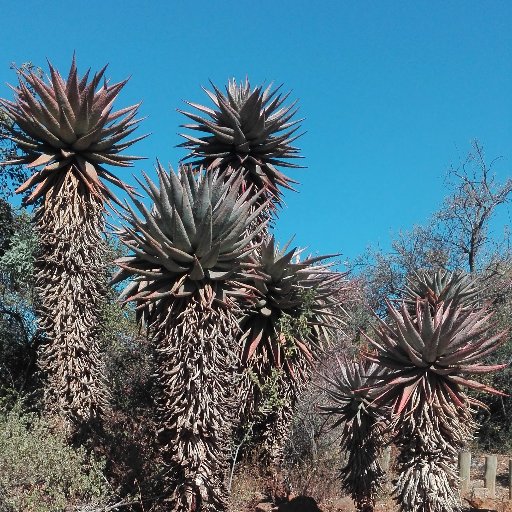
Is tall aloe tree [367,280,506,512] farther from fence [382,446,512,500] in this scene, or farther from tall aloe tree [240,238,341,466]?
fence [382,446,512,500]

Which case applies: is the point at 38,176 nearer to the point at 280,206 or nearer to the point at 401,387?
the point at 280,206

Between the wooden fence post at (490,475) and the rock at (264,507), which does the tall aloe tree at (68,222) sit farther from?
the wooden fence post at (490,475)

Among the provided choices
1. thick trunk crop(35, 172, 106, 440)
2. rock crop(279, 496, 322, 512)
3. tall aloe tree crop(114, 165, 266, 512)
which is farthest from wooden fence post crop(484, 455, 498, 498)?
thick trunk crop(35, 172, 106, 440)

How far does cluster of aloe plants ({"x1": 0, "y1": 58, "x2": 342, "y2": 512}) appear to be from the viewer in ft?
24.0

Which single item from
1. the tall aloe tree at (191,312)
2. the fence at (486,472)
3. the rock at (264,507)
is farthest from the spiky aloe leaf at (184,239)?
the fence at (486,472)

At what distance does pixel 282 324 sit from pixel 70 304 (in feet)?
9.06

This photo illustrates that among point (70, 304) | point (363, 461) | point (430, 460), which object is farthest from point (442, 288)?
point (70, 304)

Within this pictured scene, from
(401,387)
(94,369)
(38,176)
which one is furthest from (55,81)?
(401,387)

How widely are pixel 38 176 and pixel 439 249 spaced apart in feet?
51.6

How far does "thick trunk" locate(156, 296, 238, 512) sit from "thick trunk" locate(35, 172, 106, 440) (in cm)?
202

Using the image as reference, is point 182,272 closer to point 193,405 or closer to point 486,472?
Answer: point 193,405

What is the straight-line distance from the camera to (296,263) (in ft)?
31.9

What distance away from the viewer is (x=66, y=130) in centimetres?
921

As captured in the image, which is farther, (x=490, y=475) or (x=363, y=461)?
(x=490, y=475)
